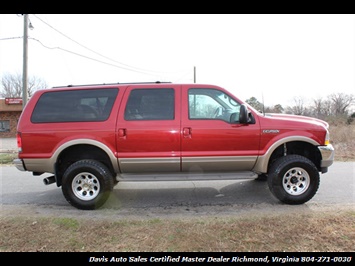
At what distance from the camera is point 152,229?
3.21m

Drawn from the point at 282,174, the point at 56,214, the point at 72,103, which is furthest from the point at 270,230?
the point at 72,103

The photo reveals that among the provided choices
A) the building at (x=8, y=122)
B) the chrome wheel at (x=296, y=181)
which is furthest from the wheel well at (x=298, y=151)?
the building at (x=8, y=122)

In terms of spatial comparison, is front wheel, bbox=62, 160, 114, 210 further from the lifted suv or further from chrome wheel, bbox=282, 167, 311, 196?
chrome wheel, bbox=282, 167, 311, 196

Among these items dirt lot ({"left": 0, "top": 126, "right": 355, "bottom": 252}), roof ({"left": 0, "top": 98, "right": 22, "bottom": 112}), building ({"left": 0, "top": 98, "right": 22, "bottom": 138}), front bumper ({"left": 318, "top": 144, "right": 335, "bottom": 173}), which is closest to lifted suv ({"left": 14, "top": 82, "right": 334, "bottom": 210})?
front bumper ({"left": 318, "top": 144, "right": 335, "bottom": 173})

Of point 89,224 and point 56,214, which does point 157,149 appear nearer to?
point 89,224

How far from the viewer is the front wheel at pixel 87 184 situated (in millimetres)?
3998

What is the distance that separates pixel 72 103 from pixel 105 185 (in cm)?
160

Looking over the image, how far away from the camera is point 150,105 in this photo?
412 cm

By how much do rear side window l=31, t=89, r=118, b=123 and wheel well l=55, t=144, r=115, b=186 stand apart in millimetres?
536

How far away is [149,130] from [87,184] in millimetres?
1507

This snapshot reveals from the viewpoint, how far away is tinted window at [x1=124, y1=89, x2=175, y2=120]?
4.06 meters

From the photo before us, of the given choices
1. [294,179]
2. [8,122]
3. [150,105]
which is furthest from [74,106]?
[8,122]

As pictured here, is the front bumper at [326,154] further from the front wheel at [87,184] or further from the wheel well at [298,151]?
the front wheel at [87,184]
